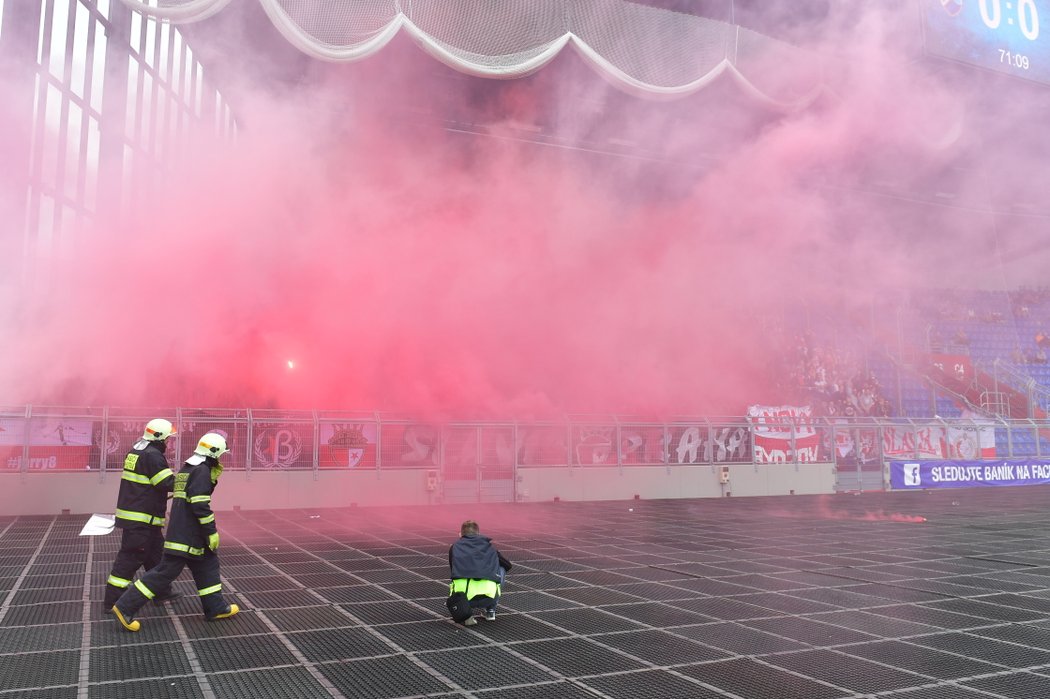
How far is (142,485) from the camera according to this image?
Answer: 670cm

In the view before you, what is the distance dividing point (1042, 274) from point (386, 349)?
28.0 metres

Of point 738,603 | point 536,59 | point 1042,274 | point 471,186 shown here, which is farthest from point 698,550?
point 1042,274

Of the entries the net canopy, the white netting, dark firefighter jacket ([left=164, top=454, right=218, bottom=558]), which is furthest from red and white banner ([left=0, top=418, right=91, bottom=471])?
dark firefighter jacket ([left=164, top=454, right=218, bottom=558])

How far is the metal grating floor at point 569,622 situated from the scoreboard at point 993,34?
31.1 feet

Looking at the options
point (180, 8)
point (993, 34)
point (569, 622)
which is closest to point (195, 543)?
point (569, 622)

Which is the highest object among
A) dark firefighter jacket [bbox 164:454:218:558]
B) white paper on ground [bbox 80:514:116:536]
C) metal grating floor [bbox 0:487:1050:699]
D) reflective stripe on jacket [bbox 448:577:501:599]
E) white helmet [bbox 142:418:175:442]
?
white helmet [bbox 142:418:175:442]

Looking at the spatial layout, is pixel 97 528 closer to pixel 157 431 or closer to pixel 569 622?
pixel 157 431

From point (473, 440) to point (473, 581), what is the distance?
1245 centimetres

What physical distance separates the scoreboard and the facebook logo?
11581mm

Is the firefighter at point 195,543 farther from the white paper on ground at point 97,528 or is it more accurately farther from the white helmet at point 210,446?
the white paper on ground at point 97,528

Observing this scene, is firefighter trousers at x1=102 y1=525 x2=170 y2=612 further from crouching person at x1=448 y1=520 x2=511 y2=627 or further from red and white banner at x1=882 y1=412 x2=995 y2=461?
red and white banner at x1=882 y1=412 x2=995 y2=461

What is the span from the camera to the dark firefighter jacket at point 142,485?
6.67 m

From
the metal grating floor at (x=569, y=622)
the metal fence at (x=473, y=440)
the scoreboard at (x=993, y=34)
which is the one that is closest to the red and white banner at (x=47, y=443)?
the metal fence at (x=473, y=440)

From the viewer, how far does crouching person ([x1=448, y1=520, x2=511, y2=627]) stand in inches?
238
